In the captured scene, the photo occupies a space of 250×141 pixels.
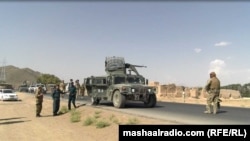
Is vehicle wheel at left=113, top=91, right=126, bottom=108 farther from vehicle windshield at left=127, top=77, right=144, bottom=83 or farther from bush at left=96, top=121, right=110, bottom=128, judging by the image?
bush at left=96, top=121, right=110, bottom=128

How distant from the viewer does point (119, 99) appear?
21.3 metres

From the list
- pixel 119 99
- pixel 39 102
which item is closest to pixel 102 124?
pixel 119 99

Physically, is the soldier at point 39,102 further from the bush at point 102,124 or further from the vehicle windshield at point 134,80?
the bush at point 102,124

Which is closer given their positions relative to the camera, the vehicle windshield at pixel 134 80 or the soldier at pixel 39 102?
the soldier at pixel 39 102

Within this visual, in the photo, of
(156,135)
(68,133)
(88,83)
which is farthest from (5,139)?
(88,83)

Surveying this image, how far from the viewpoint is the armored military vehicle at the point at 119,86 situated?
2131 centimetres

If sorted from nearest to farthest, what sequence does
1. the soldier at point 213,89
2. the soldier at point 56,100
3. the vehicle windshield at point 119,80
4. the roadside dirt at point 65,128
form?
the roadside dirt at point 65,128
the soldier at point 213,89
the soldier at point 56,100
the vehicle windshield at point 119,80

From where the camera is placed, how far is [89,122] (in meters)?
16.4

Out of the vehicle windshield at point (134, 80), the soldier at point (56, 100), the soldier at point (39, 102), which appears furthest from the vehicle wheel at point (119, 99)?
the soldier at point (39, 102)

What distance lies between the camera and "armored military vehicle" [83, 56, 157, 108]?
21.3 meters

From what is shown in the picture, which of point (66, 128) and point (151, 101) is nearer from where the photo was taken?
point (66, 128)

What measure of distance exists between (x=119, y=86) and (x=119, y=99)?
28.8 inches

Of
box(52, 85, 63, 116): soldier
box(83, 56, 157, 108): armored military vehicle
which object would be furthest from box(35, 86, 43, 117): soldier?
box(83, 56, 157, 108): armored military vehicle

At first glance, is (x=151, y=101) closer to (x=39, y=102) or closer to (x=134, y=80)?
(x=134, y=80)
